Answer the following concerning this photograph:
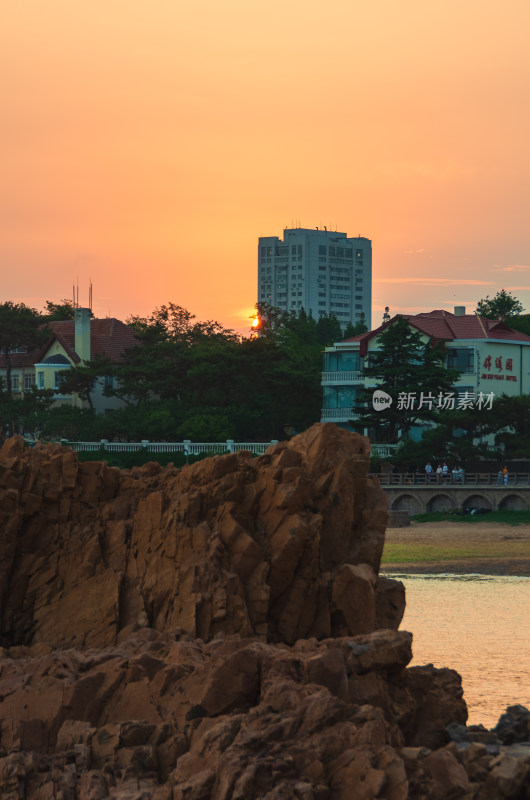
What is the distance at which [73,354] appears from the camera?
311 feet

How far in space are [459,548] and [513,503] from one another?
12.1 meters

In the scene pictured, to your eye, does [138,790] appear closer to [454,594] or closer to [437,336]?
[454,594]

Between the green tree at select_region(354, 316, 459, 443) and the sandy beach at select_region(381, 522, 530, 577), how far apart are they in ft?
32.1

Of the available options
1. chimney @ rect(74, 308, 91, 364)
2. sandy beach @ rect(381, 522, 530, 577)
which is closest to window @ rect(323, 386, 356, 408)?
sandy beach @ rect(381, 522, 530, 577)

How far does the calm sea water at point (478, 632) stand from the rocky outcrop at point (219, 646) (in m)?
4.83

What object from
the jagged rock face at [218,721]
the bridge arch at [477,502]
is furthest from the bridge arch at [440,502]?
the jagged rock face at [218,721]

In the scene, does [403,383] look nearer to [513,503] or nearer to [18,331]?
[513,503]

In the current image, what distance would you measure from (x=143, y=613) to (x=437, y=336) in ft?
217

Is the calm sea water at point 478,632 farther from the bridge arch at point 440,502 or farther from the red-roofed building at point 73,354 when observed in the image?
the red-roofed building at point 73,354

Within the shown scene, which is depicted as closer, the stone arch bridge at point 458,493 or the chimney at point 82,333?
the stone arch bridge at point 458,493

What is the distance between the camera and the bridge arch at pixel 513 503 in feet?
226

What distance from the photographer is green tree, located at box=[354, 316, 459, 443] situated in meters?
76.9

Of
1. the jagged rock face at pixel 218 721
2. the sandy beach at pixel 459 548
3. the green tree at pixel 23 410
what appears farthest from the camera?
the green tree at pixel 23 410

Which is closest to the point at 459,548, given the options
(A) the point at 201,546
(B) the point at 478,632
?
(B) the point at 478,632
